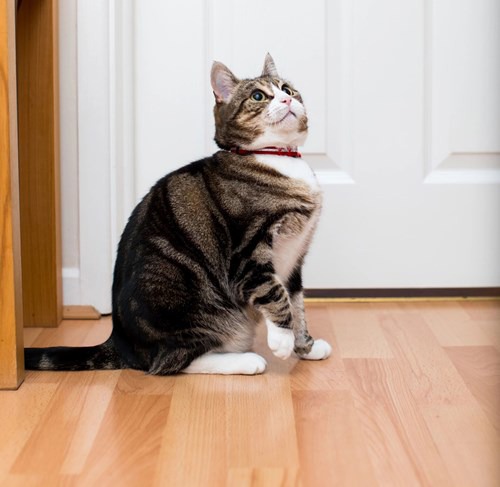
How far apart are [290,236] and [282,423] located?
402 mm

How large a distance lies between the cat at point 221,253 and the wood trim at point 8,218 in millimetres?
112

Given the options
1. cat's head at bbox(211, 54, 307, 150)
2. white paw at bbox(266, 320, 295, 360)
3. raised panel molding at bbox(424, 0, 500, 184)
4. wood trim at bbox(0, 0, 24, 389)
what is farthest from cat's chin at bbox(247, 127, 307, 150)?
raised panel molding at bbox(424, 0, 500, 184)

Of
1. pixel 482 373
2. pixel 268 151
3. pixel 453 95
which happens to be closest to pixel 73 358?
pixel 268 151

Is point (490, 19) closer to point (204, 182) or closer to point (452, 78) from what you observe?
point (452, 78)

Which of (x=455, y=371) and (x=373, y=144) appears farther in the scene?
(x=373, y=144)

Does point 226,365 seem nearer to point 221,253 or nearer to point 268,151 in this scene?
point 221,253

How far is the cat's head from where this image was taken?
1716mm

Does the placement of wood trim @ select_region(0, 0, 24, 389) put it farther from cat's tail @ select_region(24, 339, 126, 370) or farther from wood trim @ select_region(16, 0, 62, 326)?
wood trim @ select_region(16, 0, 62, 326)

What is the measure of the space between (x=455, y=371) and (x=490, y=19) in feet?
3.00

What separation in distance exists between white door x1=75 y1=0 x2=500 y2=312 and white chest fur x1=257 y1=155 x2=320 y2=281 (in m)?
0.47

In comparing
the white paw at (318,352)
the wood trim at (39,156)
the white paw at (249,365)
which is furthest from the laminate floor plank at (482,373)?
the wood trim at (39,156)

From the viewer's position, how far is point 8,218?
5.19 feet

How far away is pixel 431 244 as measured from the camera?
2240mm

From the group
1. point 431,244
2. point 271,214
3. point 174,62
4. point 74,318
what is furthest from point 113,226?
point 431,244
